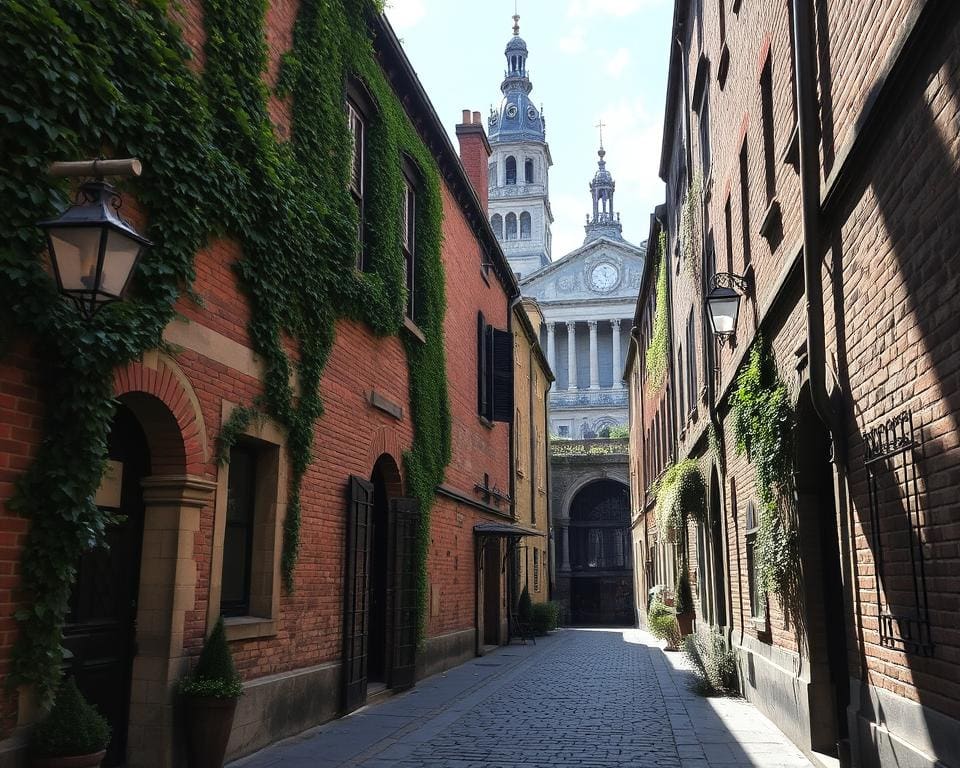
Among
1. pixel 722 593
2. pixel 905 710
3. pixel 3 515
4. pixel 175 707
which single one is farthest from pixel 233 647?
pixel 722 593

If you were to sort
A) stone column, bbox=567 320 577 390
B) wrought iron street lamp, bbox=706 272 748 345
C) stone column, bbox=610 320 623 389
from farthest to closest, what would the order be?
stone column, bbox=567 320 577 390
stone column, bbox=610 320 623 389
wrought iron street lamp, bbox=706 272 748 345

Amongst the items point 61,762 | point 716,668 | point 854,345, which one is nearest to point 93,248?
point 61,762

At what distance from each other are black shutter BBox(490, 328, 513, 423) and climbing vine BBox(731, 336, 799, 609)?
10.7m

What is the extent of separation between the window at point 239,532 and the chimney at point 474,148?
14.8m

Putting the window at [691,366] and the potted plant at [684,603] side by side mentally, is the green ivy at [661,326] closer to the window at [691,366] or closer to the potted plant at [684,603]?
the window at [691,366]

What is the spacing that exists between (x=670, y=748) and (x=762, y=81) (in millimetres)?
6818

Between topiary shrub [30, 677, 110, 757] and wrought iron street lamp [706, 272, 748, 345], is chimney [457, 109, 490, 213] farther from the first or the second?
topiary shrub [30, 677, 110, 757]

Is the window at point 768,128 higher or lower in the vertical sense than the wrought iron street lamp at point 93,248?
higher

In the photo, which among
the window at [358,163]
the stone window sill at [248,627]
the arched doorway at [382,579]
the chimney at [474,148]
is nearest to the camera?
the stone window sill at [248,627]

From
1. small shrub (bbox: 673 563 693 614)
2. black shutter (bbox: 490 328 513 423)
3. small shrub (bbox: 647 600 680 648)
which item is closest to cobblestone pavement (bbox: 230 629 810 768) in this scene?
small shrub (bbox: 673 563 693 614)

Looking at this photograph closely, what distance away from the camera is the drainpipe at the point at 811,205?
274 inches

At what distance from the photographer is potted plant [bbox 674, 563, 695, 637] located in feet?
64.0

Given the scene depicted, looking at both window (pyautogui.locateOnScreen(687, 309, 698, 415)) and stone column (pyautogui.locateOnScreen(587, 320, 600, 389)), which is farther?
stone column (pyautogui.locateOnScreen(587, 320, 600, 389))


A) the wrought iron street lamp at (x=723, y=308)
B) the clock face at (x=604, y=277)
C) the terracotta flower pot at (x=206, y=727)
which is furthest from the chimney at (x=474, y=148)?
the clock face at (x=604, y=277)
